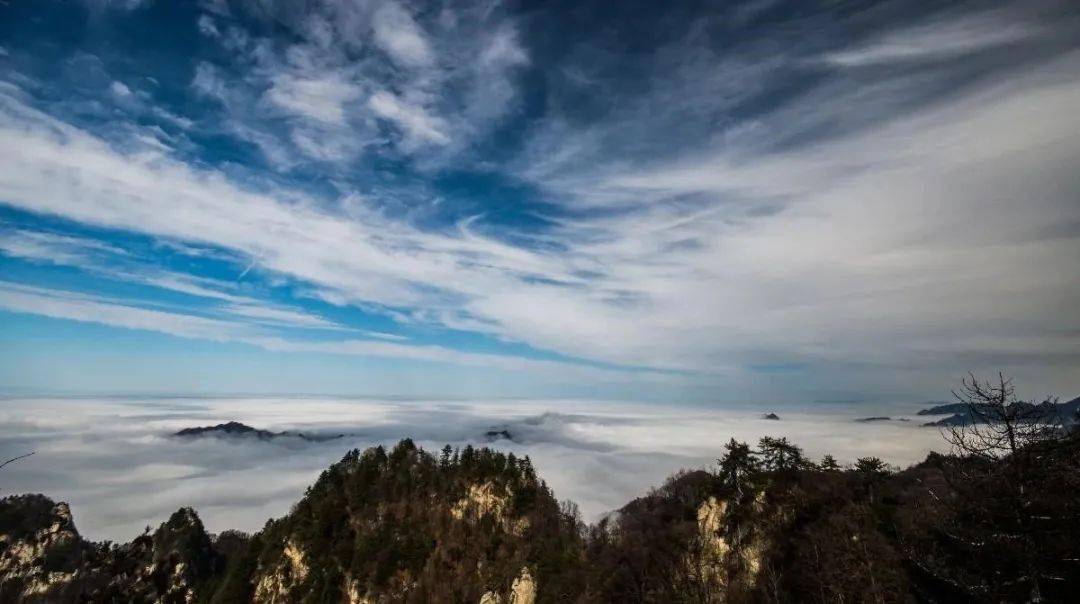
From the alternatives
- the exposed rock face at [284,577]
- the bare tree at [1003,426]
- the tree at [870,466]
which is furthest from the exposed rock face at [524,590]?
the bare tree at [1003,426]

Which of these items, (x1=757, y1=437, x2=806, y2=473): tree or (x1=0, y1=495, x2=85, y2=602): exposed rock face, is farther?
(x1=0, y1=495, x2=85, y2=602): exposed rock face

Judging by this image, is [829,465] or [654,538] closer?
[829,465]

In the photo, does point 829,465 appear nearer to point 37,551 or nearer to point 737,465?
point 737,465

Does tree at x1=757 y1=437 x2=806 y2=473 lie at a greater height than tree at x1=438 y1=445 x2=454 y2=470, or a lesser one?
greater

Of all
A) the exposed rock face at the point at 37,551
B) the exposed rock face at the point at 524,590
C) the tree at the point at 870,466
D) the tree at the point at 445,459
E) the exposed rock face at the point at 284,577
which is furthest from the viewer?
the exposed rock face at the point at 37,551

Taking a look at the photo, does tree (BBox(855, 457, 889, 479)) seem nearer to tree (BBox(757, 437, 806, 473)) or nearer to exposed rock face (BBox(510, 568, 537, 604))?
tree (BBox(757, 437, 806, 473))

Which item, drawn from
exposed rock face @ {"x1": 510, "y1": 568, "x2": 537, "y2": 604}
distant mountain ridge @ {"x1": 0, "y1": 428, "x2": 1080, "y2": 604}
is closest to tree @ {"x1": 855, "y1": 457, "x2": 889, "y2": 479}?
distant mountain ridge @ {"x1": 0, "y1": 428, "x2": 1080, "y2": 604}

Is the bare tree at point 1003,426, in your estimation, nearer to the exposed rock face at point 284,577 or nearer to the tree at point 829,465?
the tree at point 829,465

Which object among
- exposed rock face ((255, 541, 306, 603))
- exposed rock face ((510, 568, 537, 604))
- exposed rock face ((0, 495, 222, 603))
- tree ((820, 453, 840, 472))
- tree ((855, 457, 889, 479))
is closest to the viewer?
tree ((855, 457, 889, 479))

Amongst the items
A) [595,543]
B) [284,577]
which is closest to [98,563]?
[284,577]
